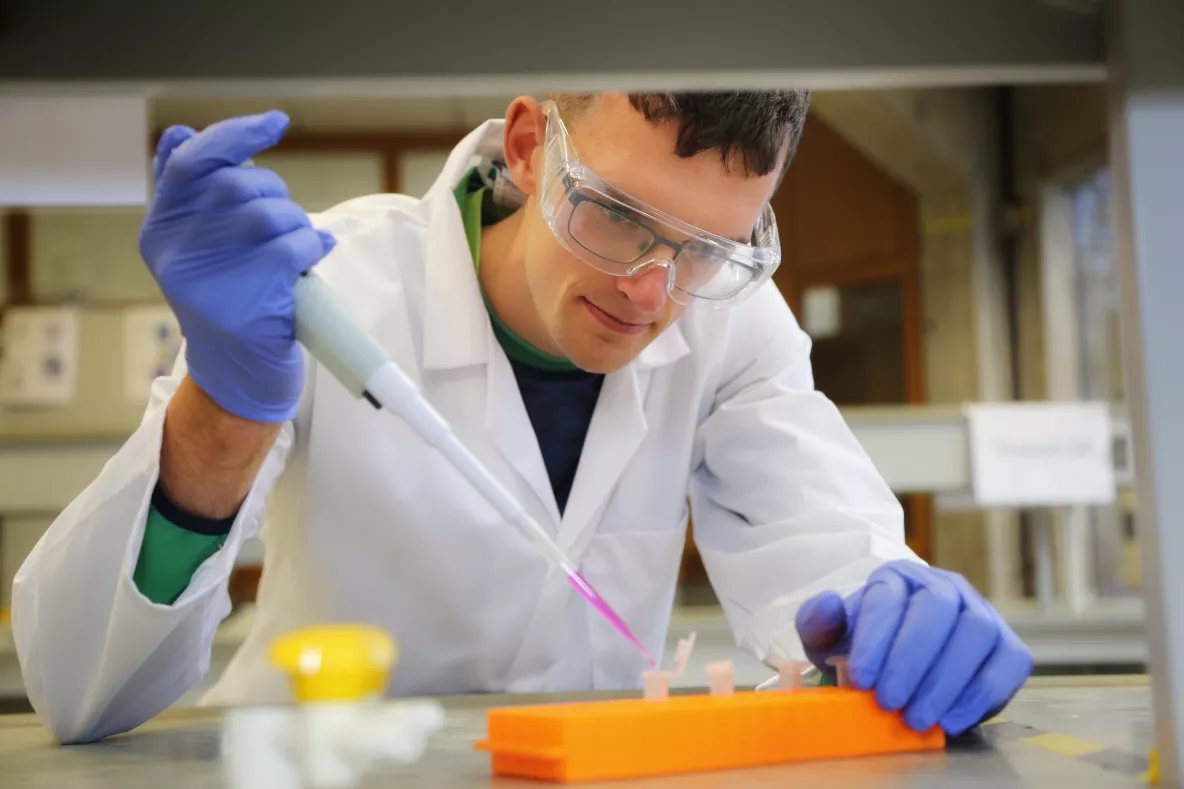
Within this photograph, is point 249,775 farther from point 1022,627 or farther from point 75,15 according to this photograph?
point 1022,627

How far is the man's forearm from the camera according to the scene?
37.6 inches

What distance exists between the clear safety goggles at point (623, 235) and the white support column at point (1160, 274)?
532mm

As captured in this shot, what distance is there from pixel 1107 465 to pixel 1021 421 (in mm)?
277

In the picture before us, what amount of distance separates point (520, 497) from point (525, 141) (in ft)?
1.42

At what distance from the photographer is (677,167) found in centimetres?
108

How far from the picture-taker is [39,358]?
20.6 feet

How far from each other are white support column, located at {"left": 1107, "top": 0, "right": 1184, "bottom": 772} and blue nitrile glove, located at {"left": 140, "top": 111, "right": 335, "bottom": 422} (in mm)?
539

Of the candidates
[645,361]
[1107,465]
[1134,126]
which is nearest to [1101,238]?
[1107,465]

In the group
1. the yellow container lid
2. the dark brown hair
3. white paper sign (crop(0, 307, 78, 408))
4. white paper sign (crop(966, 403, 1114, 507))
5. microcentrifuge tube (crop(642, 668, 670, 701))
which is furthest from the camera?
white paper sign (crop(0, 307, 78, 408))

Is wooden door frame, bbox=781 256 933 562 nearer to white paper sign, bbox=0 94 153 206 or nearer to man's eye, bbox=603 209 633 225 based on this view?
man's eye, bbox=603 209 633 225

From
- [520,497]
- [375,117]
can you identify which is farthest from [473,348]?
[375,117]

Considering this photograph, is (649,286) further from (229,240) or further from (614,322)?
(229,240)

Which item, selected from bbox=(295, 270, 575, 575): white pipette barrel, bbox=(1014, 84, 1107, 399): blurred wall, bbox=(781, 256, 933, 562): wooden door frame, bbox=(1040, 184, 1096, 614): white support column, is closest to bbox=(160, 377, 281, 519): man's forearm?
bbox=(295, 270, 575, 575): white pipette barrel

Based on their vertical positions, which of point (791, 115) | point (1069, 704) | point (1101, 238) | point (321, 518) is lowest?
point (1069, 704)
